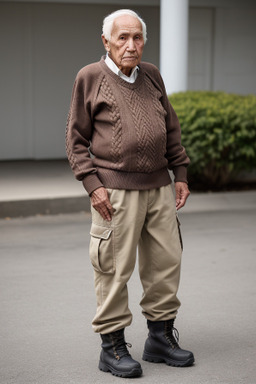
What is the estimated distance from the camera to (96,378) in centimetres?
420

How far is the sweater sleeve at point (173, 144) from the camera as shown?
173 inches

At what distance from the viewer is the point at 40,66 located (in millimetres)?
13359

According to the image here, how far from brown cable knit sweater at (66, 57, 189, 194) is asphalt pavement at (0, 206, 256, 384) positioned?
106cm

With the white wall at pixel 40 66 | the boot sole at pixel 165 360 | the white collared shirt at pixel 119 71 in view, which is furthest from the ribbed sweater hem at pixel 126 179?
the white wall at pixel 40 66

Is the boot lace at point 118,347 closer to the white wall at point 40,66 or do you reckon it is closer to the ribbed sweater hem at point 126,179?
the ribbed sweater hem at point 126,179

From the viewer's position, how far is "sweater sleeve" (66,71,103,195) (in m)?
4.14

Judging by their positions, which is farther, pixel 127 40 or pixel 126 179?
pixel 126 179

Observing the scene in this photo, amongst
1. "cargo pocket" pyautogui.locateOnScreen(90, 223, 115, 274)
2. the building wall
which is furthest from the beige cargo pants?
the building wall

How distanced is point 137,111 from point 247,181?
23.4 feet

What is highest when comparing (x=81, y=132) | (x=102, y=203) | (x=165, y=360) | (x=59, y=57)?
(x=81, y=132)

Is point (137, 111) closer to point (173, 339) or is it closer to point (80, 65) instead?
point (173, 339)

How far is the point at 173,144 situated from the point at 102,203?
607 millimetres

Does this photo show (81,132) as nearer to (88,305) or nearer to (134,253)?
(134,253)

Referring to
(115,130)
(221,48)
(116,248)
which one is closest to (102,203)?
(116,248)
